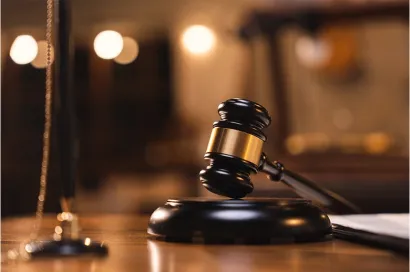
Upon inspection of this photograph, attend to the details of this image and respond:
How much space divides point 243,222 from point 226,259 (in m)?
0.10

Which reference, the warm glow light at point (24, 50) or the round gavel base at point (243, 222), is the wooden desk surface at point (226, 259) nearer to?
the round gavel base at point (243, 222)

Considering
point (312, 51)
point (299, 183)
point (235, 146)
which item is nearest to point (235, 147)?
point (235, 146)

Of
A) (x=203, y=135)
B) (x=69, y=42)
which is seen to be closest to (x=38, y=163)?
(x=203, y=135)

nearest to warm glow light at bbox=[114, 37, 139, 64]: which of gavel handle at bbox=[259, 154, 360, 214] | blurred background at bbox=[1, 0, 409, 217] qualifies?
blurred background at bbox=[1, 0, 409, 217]

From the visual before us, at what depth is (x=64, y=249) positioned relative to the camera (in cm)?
56

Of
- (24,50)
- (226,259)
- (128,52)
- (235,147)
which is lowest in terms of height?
→ (226,259)

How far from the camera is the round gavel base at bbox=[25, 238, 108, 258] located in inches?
22.1

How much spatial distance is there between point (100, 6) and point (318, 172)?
505cm

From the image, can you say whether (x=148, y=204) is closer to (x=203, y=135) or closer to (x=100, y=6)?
(x=203, y=135)

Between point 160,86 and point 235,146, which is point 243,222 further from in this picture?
point 160,86

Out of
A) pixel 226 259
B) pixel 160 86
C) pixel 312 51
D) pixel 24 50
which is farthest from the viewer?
pixel 160 86

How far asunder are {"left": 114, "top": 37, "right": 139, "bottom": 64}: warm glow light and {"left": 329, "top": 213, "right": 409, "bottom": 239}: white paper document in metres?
6.24

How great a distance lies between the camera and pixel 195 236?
657mm

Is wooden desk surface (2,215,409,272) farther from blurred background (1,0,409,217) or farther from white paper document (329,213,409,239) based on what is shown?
blurred background (1,0,409,217)
